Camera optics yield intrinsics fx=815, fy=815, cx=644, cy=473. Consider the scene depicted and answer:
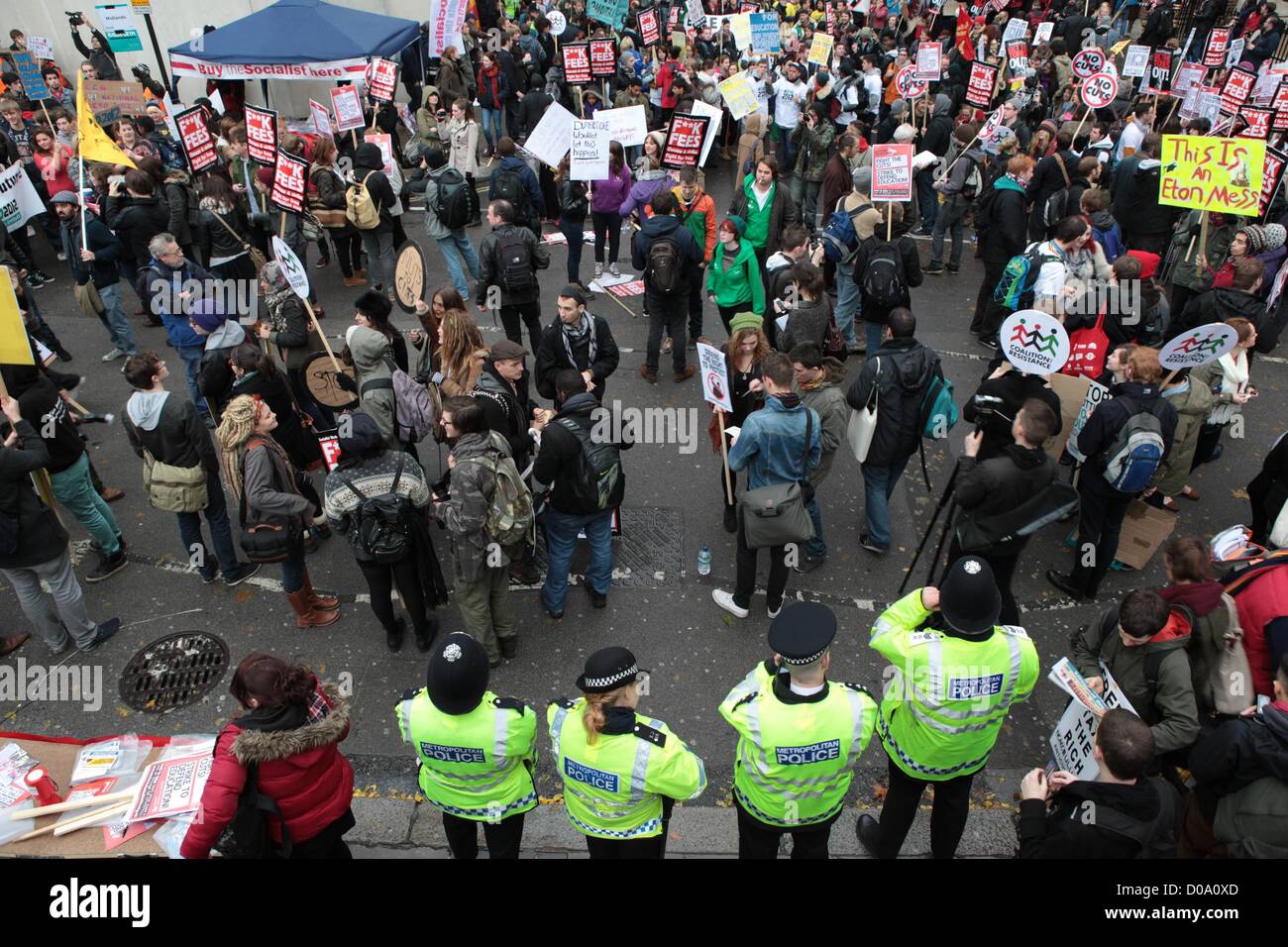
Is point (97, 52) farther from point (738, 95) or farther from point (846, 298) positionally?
point (846, 298)

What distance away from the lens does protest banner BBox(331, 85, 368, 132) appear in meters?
12.2

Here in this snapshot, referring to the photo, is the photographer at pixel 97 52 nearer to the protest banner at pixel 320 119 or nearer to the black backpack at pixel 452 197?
the protest banner at pixel 320 119

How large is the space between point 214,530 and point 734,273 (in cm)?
528

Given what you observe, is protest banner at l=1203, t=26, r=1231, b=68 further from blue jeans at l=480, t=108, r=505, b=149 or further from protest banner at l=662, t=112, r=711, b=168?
blue jeans at l=480, t=108, r=505, b=149

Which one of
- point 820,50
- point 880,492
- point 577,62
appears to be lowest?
point 880,492

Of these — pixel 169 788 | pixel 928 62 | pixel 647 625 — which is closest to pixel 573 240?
pixel 647 625

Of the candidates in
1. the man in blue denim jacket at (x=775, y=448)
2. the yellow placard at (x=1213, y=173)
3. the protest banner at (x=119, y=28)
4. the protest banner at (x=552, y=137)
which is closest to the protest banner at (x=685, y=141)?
the protest banner at (x=552, y=137)

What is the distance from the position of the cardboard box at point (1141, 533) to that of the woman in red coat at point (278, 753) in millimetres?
5734

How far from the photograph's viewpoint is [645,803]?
3330mm

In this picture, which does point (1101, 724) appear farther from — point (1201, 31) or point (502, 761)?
point (1201, 31)

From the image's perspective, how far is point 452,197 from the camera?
9.52m

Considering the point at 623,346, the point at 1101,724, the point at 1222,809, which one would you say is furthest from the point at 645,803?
the point at 623,346

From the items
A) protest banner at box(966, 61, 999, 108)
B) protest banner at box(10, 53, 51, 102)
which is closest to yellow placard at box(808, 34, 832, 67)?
protest banner at box(966, 61, 999, 108)

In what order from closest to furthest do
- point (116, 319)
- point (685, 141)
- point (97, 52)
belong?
point (116, 319) < point (685, 141) < point (97, 52)
